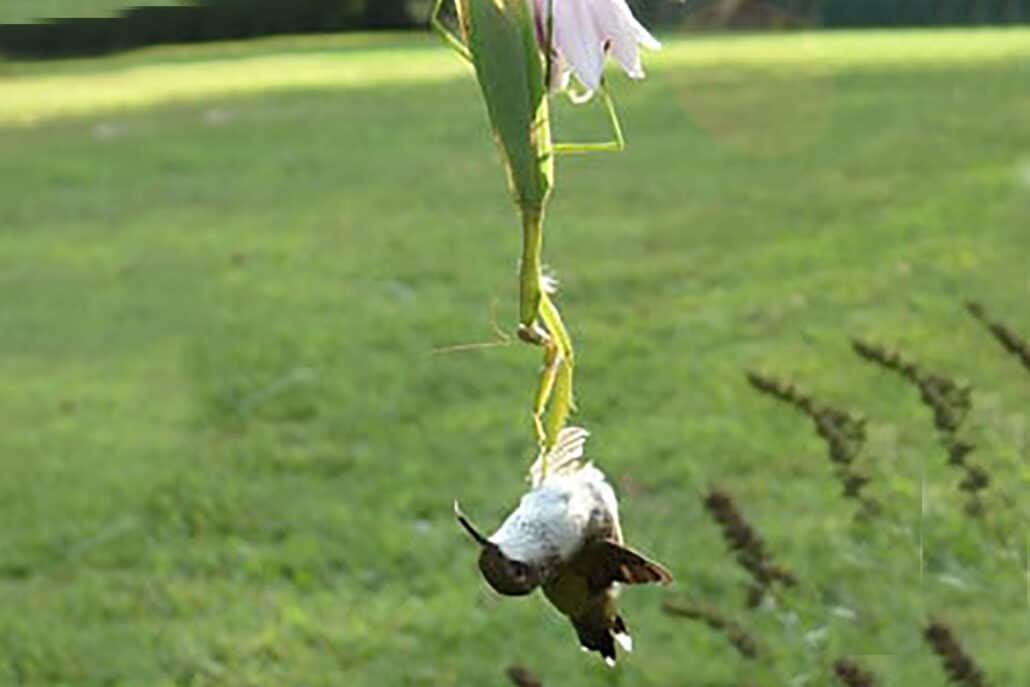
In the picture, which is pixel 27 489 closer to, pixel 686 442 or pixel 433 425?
pixel 433 425

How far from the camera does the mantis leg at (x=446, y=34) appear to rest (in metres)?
0.35

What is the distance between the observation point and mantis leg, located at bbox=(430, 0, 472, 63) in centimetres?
35

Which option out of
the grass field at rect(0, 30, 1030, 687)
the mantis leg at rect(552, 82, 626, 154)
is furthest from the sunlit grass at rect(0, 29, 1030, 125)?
the mantis leg at rect(552, 82, 626, 154)

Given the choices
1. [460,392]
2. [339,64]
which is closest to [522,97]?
[460,392]

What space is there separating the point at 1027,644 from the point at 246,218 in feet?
12.2

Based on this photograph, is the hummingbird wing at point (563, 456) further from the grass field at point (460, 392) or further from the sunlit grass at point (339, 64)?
the sunlit grass at point (339, 64)

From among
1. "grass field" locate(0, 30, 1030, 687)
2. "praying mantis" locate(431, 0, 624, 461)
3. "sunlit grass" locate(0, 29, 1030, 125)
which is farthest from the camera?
"sunlit grass" locate(0, 29, 1030, 125)

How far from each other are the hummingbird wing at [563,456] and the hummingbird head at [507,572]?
2cm

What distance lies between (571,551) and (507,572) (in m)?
0.02

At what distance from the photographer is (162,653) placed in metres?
2.66

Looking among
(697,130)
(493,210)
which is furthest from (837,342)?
(697,130)

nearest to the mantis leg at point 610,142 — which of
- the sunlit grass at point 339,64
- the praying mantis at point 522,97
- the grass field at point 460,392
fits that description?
the praying mantis at point 522,97

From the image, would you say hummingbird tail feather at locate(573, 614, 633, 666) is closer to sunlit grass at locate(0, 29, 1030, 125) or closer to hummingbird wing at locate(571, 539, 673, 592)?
hummingbird wing at locate(571, 539, 673, 592)

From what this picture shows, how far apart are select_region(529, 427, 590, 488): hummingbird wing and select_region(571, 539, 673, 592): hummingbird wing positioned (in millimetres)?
15
